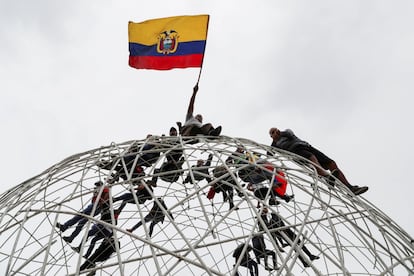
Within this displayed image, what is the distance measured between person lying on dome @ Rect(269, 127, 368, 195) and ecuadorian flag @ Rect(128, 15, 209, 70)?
1.97 meters

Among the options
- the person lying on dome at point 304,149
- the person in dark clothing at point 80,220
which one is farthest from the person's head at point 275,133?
the person in dark clothing at point 80,220

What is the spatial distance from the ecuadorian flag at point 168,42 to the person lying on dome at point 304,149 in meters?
1.97

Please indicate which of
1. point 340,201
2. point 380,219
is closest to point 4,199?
point 340,201

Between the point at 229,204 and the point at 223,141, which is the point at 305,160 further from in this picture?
the point at 229,204

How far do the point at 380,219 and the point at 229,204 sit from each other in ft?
13.1

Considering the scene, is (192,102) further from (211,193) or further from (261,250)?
(261,250)

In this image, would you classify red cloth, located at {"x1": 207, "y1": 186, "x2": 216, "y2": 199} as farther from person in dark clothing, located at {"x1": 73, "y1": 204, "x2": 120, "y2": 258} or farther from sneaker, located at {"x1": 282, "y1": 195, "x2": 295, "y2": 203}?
person in dark clothing, located at {"x1": 73, "y1": 204, "x2": 120, "y2": 258}

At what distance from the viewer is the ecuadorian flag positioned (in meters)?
9.77

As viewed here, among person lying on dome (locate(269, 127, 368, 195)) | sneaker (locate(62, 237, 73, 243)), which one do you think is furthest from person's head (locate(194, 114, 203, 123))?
sneaker (locate(62, 237, 73, 243))

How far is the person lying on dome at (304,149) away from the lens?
351 inches

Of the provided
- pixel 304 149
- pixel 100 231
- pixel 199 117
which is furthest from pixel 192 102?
pixel 100 231

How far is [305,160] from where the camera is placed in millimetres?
8633

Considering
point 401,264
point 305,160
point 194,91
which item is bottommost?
point 401,264

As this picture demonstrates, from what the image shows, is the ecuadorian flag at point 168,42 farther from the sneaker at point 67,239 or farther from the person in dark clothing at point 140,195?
the sneaker at point 67,239
